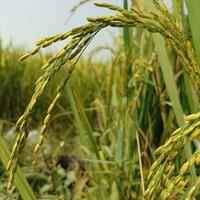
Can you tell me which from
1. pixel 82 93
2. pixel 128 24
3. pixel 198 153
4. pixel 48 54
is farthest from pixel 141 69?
pixel 48 54

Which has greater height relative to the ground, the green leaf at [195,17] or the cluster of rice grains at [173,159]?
the green leaf at [195,17]

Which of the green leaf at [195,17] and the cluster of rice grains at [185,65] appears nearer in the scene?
the cluster of rice grains at [185,65]

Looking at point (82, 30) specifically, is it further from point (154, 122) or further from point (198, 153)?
point (154, 122)

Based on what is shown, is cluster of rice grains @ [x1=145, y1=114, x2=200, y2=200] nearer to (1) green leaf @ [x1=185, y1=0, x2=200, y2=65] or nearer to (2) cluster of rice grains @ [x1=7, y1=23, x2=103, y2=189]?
(2) cluster of rice grains @ [x1=7, y1=23, x2=103, y2=189]

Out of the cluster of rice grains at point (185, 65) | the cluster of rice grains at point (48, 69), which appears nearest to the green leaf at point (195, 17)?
the cluster of rice grains at point (185, 65)

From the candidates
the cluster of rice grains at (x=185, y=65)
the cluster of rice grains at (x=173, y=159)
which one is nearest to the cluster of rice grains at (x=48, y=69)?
the cluster of rice grains at (x=185, y=65)

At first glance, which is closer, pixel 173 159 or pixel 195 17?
pixel 173 159

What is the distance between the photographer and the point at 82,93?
468 cm

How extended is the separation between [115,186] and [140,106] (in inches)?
13.9

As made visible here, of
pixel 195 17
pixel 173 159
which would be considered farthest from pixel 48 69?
pixel 195 17

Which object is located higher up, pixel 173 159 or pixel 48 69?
pixel 48 69

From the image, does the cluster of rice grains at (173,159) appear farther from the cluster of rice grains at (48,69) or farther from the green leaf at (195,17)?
the green leaf at (195,17)

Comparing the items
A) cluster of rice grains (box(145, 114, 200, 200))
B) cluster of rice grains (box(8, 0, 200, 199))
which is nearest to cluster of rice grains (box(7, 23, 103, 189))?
cluster of rice grains (box(8, 0, 200, 199))

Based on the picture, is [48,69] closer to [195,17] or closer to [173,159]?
[173,159]
